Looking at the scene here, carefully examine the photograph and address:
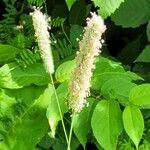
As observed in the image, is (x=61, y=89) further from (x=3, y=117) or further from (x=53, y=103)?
(x=3, y=117)

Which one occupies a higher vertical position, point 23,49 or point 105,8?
point 105,8

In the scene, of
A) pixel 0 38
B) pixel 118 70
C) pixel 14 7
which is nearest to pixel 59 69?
pixel 118 70

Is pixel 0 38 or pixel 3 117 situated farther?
pixel 0 38

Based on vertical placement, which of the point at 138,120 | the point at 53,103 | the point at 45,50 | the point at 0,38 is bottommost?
the point at 138,120

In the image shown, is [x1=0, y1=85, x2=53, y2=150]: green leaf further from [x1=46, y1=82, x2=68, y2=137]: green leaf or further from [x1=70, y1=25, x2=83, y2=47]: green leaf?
[x1=70, y1=25, x2=83, y2=47]: green leaf

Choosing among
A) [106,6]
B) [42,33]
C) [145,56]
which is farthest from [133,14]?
[42,33]

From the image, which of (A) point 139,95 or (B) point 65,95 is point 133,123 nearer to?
(A) point 139,95
